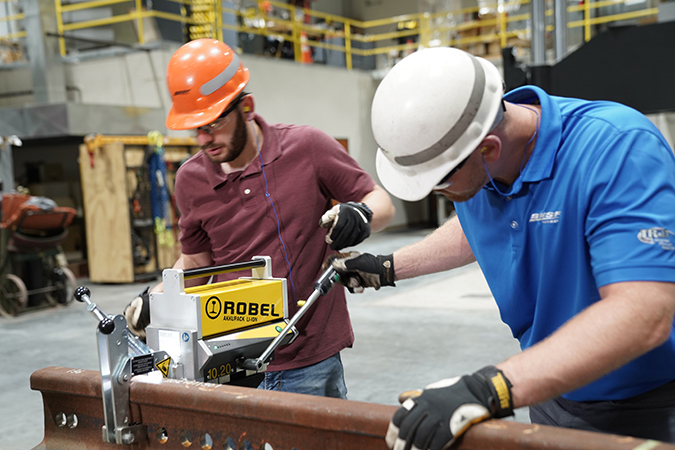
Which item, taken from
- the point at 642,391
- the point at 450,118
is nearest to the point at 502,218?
the point at 450,118

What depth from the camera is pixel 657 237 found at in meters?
1.14

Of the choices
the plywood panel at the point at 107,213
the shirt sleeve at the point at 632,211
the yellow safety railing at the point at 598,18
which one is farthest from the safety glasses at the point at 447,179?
the yellow safety railing at the point at 598,18

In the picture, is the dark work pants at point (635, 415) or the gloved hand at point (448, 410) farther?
the dark work pants at point (635, 415)

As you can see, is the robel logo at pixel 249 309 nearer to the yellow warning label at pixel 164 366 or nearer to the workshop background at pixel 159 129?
the yellow warning label at pixel 164 366

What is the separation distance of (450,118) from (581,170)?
0.29m

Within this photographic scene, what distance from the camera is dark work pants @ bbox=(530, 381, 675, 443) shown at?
1412 millimetres

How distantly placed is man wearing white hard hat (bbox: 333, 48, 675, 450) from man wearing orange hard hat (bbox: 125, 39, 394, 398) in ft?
1.87

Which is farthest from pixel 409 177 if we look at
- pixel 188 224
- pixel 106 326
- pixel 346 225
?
pixel 188 224

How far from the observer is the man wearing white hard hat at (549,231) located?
1.11 metres

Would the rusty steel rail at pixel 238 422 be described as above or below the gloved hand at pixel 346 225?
below

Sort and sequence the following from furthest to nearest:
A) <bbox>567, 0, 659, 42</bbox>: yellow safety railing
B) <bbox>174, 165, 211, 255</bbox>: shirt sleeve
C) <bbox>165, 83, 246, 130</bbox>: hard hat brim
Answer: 1. <bbox>567, 0, 659, 42</bbox>: yellow safety railing
2. <bbox>174, 165, 211, 255</bbox>: shirt sleeve
3. <bbox>165, 83, 246, 130</bbox>: hard hat brim

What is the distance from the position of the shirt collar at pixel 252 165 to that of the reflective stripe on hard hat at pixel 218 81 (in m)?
0.26

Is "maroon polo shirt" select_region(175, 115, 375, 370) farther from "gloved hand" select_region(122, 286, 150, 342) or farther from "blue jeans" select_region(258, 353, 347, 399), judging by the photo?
"gloved hand" select_region(122, 286, 150, 342)

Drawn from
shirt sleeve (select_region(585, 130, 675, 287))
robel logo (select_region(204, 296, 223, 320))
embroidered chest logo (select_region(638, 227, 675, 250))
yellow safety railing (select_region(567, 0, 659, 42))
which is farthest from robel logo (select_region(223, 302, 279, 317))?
yellow safety railing (select_region(567, 0, 659, 42))
